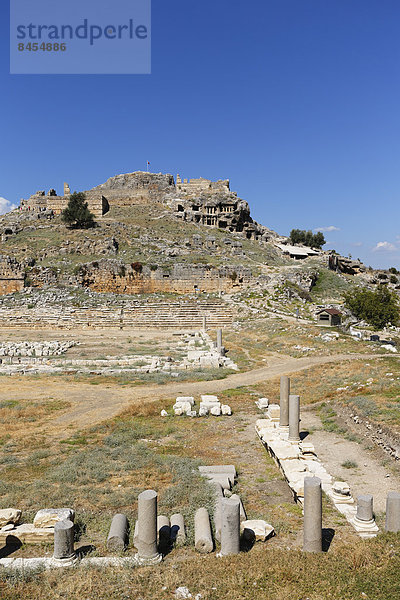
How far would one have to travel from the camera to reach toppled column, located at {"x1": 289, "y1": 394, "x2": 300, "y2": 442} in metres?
12.4

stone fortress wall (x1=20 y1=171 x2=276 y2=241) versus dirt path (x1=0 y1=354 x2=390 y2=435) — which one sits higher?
stone fortress wall (x1=20 y1=171 x2=276 y2=241)

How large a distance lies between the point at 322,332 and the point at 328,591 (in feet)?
91.6

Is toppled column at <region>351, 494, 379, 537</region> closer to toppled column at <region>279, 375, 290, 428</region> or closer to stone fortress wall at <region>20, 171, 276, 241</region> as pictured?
toppled column at <region>279, 375, 290, 428</region>

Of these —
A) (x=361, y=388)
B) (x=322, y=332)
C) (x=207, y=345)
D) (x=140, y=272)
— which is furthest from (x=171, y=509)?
(x=140, y=272)

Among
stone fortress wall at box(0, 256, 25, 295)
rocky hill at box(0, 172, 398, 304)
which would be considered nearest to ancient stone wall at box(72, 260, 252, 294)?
rocky hill at box(0, 172, 398, 304)

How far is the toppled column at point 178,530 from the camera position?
7.25m

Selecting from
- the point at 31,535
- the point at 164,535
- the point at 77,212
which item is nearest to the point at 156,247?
the point at 77,212

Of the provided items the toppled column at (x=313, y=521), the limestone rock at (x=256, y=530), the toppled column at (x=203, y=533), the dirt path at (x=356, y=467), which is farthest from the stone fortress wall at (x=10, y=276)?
the toppled column at (x=313, y=521)

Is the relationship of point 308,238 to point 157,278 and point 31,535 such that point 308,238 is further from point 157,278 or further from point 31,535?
point 31,535

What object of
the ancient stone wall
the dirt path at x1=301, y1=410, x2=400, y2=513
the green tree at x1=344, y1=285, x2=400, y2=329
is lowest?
the dirt path at x1=301, y1=410, x2=400, y2=513

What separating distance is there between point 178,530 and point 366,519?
3.59 m

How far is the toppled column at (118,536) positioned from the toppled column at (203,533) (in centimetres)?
127

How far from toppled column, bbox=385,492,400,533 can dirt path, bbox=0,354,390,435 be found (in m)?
10.6

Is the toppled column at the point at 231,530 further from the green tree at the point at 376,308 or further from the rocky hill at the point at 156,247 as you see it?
the rocky hill at the point at 156,247
